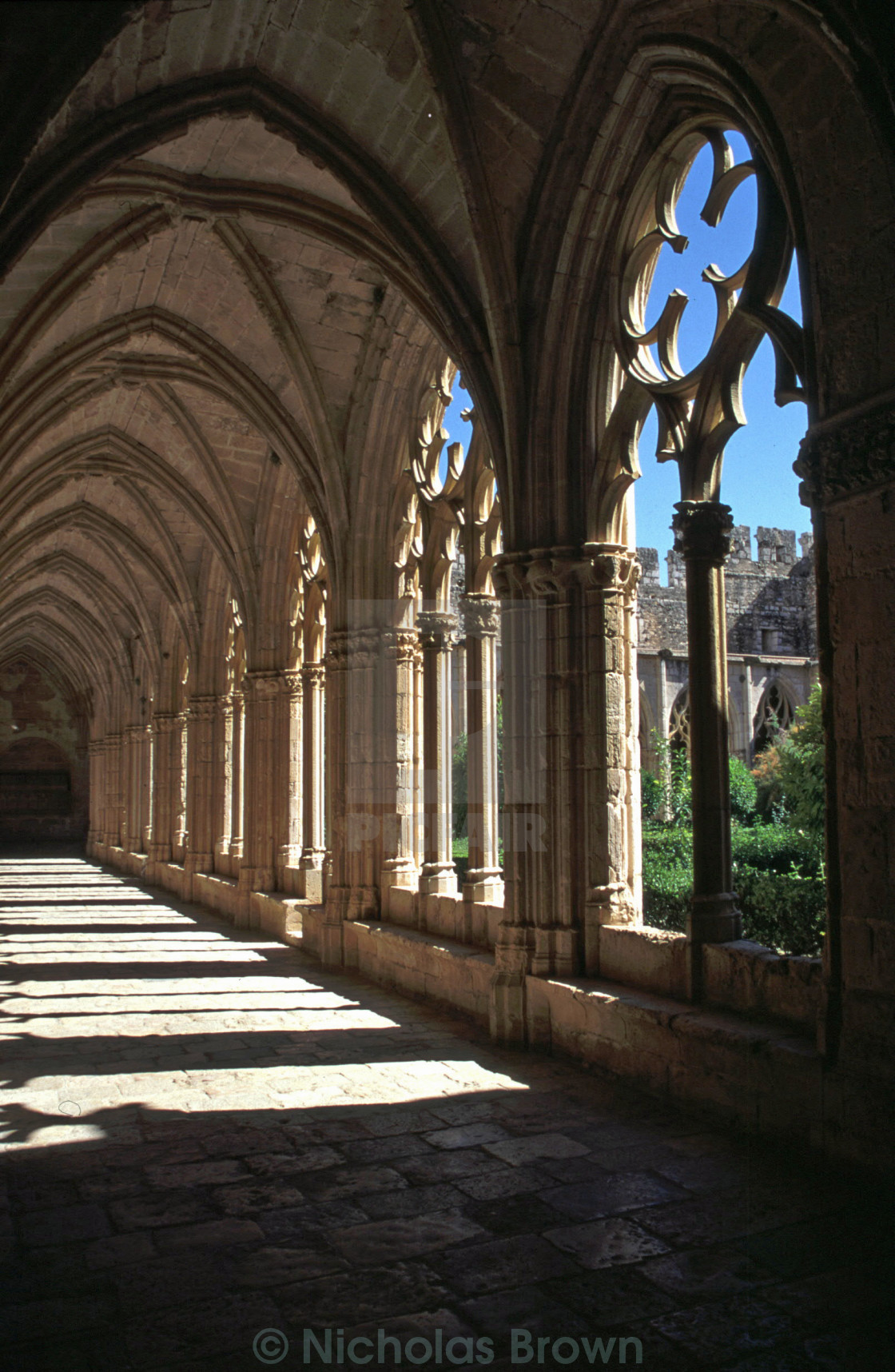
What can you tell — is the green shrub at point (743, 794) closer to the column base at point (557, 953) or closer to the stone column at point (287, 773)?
the stone column at point (287, 773)

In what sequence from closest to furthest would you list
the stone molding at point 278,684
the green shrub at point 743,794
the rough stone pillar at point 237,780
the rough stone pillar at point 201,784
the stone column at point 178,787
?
the stone molding at point 278,684 < the rough stone pillar at point 237,780 < the rough stone pillar at point 201,784 < the green shrub at point 743,794 < the stone column at point 178,787

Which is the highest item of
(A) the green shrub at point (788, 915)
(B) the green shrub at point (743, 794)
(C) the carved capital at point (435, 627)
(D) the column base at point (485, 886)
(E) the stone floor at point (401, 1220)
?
(C) the carved capital at point (435, 627)

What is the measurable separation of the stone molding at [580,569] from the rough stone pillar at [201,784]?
27.0 ft

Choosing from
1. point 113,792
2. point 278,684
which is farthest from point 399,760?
point 113,792

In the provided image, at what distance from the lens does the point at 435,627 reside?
24.0 feet

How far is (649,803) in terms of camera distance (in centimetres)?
1274

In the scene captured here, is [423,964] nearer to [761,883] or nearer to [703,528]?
[703,528]

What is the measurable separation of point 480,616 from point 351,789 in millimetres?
2071

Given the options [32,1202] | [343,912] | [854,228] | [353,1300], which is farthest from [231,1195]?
[343,912]

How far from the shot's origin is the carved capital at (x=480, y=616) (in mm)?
6445

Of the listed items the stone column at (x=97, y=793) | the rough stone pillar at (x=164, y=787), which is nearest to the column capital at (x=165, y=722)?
the rough stone pillar at (x=164, y=787)

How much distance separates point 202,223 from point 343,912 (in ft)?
15.6

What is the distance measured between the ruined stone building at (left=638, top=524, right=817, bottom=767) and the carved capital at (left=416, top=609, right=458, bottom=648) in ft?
21.6

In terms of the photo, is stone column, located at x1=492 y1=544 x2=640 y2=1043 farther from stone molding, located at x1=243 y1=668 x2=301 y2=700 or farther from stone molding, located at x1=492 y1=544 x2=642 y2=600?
stone molding, located at x1=243 y1=668 x2=301 y2=700
